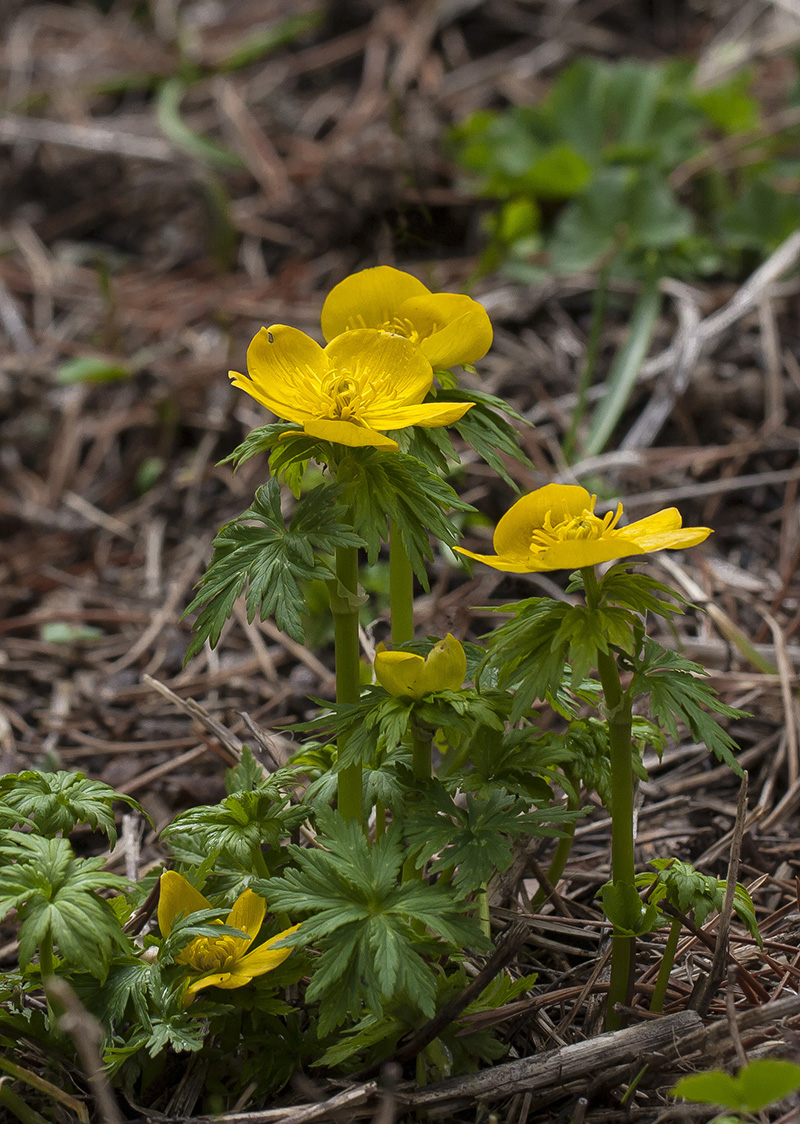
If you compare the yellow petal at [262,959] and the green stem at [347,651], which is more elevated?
the green stem at [347,651]

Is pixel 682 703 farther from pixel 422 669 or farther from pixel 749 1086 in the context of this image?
pixel 749 1086

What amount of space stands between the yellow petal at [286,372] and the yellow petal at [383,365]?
3cm

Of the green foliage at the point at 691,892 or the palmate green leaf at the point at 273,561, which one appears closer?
the palmate green leaf at the point at 273,561

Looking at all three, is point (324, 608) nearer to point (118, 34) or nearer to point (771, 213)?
point (771, 213)

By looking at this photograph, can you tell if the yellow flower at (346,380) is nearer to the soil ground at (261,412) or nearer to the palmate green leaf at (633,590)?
the palmate green leaf at (633,590)

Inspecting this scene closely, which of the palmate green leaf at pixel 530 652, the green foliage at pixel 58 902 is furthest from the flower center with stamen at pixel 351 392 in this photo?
the green foliage at pixel 58 902

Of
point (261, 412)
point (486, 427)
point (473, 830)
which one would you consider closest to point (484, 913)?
point (473, 830)

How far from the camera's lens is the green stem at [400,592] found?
1.63 meters

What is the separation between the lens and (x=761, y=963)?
1790 millimetres

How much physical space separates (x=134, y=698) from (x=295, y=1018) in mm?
1353

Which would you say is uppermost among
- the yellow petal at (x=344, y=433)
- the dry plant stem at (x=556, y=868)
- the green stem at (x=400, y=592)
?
the yellow petal at (x=344, y=433)

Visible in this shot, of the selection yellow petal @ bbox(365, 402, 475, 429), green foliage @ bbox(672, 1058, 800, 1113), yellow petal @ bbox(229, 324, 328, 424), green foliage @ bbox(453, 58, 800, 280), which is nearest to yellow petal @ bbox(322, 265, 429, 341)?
yellow petal @ bbox(229, 324, 328, 424)

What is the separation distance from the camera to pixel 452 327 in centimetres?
150

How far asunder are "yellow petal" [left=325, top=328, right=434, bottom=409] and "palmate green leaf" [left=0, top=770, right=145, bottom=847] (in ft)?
2.22
